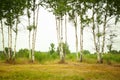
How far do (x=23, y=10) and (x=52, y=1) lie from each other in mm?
5013

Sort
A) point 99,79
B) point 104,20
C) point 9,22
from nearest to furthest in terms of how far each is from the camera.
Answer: point 99,79
point 9,22
point 104,20

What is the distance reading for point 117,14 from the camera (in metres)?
40.9

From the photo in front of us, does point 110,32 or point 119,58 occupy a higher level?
point 110,32

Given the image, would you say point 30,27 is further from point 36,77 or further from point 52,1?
point 36,77

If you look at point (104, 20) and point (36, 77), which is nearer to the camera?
point (36, 77)

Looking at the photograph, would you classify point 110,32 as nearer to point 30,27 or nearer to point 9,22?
point 30,27

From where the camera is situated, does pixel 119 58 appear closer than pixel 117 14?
No

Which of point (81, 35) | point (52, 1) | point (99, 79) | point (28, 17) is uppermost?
point (52, 1)

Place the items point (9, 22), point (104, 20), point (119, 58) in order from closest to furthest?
point (9, 22) → point (104, 20) → point (119, 58)

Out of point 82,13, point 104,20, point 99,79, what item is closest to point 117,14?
point 104,20

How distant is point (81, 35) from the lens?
4297cm

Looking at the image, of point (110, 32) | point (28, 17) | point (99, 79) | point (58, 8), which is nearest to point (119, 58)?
point (110, 32)

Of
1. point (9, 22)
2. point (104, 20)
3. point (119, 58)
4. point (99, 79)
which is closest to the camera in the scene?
point (99, 79)

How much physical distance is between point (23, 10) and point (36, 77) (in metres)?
22.2
